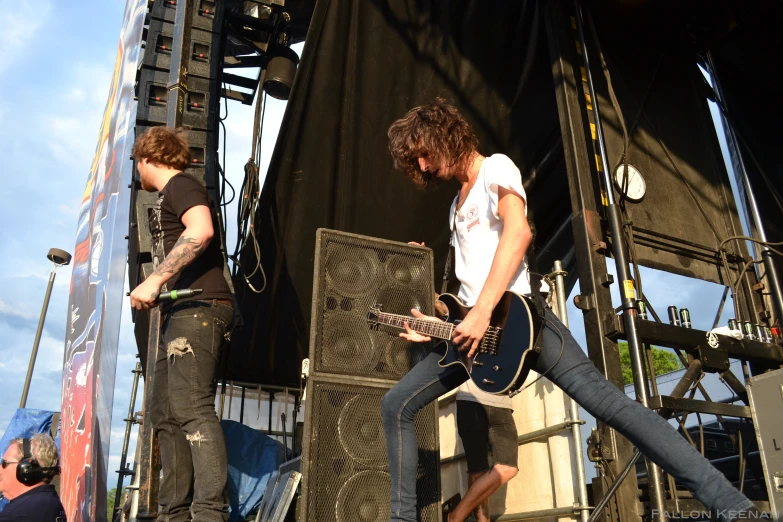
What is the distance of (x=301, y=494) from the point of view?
3.64 metres

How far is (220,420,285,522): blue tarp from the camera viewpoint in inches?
186

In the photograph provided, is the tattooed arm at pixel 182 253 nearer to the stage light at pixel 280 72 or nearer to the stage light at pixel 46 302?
the stage light at pixel 280 72

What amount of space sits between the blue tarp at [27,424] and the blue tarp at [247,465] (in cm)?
376

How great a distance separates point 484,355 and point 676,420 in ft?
6.92

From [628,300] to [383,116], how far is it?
2762mm

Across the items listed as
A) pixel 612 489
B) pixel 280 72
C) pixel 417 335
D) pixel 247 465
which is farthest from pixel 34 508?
pixel 280 72

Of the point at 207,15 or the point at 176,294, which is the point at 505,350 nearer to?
the point at 176,294

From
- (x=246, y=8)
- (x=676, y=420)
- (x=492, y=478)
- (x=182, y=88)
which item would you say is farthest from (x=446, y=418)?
(x=246, y=8)

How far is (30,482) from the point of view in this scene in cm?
404

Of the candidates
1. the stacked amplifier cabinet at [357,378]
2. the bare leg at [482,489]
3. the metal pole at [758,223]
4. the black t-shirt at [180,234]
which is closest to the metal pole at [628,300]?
the bare leg at [482,489]

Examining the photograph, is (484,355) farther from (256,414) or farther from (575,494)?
(256,414)

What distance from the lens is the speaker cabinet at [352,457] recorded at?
3699mm

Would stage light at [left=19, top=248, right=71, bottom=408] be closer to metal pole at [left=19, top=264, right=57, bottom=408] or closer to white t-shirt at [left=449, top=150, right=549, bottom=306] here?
metal pole at [left=19, top=264, right=57, bottom=408]

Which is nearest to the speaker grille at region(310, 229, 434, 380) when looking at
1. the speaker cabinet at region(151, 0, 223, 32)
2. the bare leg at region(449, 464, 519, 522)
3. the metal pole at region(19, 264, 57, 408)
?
the bare leg at region(449, 464, 519, 522)
